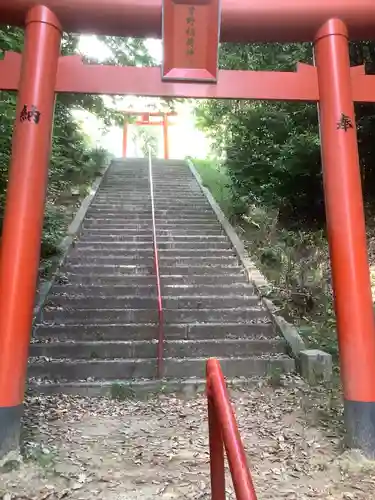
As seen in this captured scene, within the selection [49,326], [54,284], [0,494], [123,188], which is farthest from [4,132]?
[123,188]

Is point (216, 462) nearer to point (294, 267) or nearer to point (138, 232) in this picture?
point (294, 267)

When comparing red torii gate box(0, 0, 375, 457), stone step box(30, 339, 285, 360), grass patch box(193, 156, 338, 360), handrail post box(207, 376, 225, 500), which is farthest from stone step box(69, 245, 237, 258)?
handrail post box(207, 376, 225, 500)

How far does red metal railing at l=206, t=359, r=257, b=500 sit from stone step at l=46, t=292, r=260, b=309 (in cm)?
438

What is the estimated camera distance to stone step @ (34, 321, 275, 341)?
5.87m

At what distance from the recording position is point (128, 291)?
6.96 m

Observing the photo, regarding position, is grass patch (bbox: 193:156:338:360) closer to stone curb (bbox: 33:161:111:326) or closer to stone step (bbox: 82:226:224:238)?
stone step (bbox: 82:226:224:238)

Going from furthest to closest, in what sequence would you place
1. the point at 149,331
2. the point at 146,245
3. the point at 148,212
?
1. the point at 148,212
2. the point at 146,245
3. the point at 149,331

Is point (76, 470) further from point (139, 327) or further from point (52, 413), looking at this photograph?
point (139, 327)

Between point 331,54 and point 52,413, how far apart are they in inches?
163

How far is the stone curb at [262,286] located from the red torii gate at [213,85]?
1690mm

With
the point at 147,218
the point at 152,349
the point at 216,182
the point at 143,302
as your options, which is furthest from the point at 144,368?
the point at 216,182

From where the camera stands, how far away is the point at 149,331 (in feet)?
19.6

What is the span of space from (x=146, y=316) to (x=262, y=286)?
1.81 metres

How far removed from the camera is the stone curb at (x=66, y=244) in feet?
21.0
